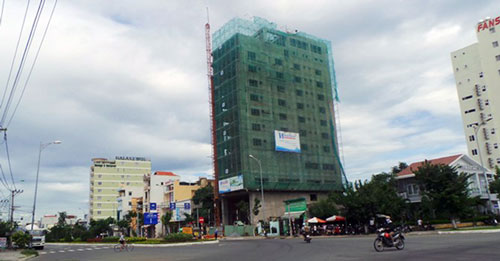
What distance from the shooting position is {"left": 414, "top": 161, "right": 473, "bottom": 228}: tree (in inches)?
1492

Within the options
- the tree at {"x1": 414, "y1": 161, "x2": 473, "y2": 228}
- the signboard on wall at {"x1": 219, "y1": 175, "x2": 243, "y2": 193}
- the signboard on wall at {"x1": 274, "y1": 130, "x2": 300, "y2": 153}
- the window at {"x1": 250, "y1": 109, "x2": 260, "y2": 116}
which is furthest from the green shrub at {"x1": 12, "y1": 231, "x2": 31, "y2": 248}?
A: the signboard on wall at {"x1": 274, "y1": 130, "x2": 300, "y2": 153}

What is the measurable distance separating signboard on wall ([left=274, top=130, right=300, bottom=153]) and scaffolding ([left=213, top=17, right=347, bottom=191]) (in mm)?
998

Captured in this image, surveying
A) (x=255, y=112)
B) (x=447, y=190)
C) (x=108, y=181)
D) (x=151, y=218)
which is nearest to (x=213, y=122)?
(x=255, y=112)

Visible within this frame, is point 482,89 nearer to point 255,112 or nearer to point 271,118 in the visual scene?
point 271,118

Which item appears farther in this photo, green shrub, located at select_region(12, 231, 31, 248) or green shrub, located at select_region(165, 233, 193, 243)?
green shrub, located at select_region(12, 231, 31, 248)

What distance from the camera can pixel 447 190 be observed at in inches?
1494

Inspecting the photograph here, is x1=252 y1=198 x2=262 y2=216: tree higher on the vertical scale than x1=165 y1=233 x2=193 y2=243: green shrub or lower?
higher

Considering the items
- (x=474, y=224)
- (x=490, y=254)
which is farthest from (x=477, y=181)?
(x=490, y=254)

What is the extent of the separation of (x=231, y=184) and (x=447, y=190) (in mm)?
42541

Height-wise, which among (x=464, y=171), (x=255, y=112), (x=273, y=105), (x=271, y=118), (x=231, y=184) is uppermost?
(x=273, y=105)

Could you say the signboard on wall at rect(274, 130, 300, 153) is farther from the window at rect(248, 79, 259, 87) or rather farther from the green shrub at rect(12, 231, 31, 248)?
the green shrub at rect(12, 231, 31, 248)

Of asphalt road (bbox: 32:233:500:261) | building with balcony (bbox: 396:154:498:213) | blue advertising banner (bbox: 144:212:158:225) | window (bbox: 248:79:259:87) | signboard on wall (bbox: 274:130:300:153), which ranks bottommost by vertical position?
asphalt road (bbox: 32:233:500:261)

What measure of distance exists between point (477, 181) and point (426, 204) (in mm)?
19871

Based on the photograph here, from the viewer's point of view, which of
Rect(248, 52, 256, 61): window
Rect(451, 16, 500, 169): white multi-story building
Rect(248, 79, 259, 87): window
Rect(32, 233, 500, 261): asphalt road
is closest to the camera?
Rect(32, 233, 500, 261): asphalt road
